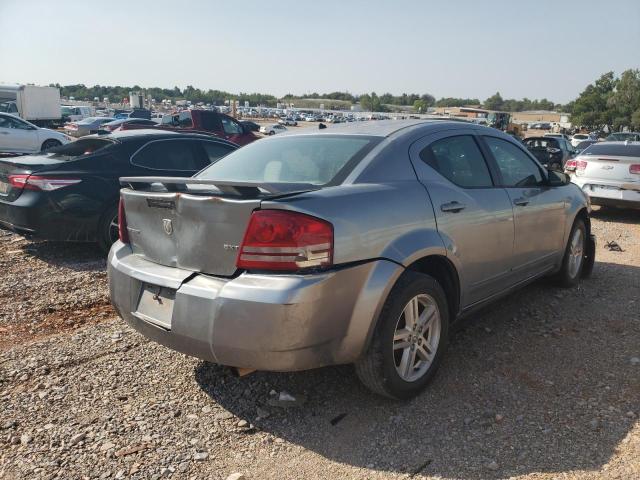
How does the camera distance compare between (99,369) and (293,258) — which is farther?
(99,369)

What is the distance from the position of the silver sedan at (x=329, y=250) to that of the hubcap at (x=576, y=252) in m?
1.44

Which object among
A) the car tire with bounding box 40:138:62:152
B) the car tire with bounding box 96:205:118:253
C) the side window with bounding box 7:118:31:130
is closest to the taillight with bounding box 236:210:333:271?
the car tire with bounding box 96:205:118:253

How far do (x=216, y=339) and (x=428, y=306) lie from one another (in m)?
1.33

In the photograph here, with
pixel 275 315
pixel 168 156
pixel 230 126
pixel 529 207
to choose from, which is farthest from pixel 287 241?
pixel 230 126

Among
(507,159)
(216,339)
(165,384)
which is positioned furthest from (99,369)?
(507,159)

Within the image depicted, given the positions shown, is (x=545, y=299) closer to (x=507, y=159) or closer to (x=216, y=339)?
(x=507, y=159)

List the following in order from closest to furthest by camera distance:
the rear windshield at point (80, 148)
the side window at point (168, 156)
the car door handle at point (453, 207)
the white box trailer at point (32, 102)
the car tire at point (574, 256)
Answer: the car door handle at point (453, 207)
the car tire at point (574, 256)
the rear windshield at point (80, 148)
the side window at point (168, 156)
the white box trailer at point (32, 102)

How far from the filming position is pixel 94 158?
6242 mm

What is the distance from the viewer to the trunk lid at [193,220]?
2684mm

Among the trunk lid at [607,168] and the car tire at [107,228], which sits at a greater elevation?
the trunk lid at [607,168]

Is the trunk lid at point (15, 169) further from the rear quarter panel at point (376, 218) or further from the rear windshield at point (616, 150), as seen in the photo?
the rear windshield at point (616, 150)

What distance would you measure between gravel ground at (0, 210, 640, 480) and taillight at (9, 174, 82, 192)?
1837 mm

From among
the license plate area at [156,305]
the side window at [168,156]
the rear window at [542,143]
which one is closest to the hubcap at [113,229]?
the side window at [168,156]

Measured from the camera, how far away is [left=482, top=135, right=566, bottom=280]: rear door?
4.18m
